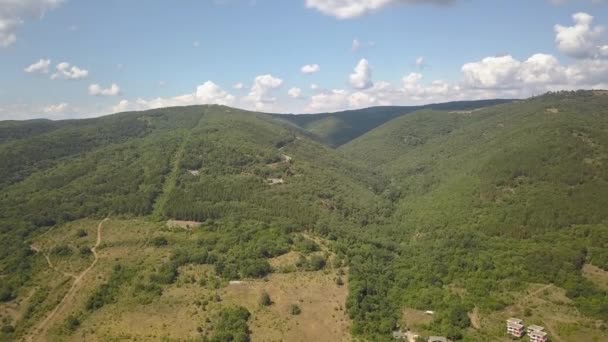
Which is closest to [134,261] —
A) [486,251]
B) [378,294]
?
[378,294]

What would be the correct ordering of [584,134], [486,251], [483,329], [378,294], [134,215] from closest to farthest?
[483,329]
[378,294]
[486,251]
[134,215]
[584,134]

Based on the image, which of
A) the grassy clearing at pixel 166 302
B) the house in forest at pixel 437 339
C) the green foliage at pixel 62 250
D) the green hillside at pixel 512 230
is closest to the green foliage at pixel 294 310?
the grassy clearing at pixel 166 302

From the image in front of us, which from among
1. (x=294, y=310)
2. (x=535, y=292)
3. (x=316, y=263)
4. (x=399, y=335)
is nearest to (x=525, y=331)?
(x=535, y=292)

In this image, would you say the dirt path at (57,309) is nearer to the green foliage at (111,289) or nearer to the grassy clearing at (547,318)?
the green foliage at (111,289)

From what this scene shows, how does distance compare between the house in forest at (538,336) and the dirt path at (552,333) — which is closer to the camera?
the house in forest at (538,336)

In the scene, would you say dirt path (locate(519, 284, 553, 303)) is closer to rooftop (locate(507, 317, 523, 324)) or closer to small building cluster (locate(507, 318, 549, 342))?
rooftop (locate(507, 317, 523, 324))

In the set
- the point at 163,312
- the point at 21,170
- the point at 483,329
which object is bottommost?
the point at 483,329

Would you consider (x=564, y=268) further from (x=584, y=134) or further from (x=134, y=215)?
(x=134, y=215)
